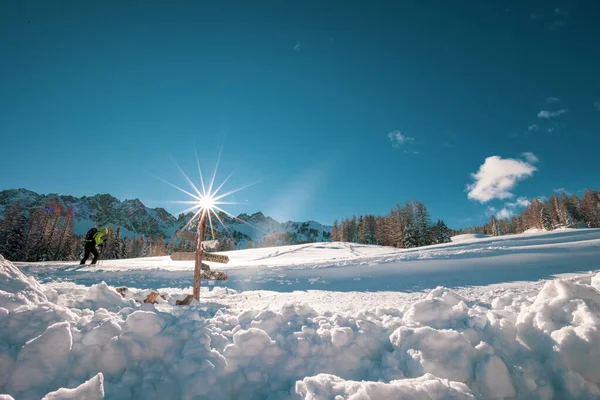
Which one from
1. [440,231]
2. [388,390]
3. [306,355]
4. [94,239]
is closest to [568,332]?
[388,390]

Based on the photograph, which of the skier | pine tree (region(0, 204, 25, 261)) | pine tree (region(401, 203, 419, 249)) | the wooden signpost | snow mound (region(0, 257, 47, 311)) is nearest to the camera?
snow mound (region(0, 257, 47, 311))

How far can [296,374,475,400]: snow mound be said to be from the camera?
2.01 m

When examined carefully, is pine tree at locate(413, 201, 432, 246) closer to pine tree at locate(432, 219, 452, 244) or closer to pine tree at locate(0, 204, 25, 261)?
pine tree at locate(432, 219, 452, 244)

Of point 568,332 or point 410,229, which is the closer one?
point 568,332

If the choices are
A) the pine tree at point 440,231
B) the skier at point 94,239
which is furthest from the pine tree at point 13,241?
the pine tree at point 440,231

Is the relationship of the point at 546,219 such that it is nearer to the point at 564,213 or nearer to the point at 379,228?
the point at 564,213

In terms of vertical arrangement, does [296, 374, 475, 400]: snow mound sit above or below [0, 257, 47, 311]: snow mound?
below

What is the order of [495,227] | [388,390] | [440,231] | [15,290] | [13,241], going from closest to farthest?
[388,390], [15,290], [13,241], [440,231], [495,227]

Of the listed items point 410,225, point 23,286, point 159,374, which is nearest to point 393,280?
point 159,374

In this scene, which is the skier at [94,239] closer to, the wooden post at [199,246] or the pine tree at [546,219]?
the wooden post at [199,246]

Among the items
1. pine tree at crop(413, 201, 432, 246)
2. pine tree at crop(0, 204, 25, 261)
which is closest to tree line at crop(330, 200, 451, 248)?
pine tree at crop(413, 201, 432, 246)

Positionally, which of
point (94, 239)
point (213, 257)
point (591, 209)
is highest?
point (591, 209)

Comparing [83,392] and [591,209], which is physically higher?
[591,209]

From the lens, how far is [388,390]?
2.04 m
